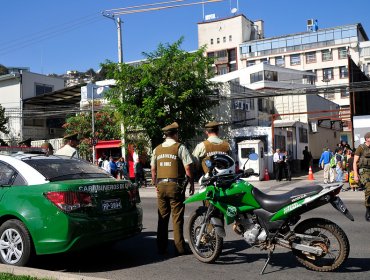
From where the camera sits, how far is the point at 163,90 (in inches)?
835

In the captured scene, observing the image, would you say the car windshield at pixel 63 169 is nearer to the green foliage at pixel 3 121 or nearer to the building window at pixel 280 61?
the green foliage at pixel 3 121

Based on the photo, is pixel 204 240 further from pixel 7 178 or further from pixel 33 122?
pixel 33 122

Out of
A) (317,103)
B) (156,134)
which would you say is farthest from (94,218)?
(317,103)

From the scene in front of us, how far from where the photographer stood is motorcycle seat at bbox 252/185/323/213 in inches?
201

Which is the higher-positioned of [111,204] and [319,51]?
[319,51]

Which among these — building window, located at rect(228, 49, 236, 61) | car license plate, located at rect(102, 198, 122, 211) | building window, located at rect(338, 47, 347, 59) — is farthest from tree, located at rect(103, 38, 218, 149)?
building window, located at rect(228, 49, 236, 61)

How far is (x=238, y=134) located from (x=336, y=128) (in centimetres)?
2791

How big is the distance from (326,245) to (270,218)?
→ 70 centimetres

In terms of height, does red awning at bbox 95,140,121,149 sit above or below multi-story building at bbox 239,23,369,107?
below

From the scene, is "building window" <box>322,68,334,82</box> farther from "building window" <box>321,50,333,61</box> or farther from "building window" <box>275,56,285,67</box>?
"building window" <box>275,56,285,67</box>

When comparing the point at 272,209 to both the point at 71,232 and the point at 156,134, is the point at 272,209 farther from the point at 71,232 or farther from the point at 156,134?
the point at 156,134

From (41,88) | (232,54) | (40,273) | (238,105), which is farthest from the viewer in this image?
(232,54)

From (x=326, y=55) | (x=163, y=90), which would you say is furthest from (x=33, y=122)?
(x=326, y=55)

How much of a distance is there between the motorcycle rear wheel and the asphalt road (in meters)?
0.11
